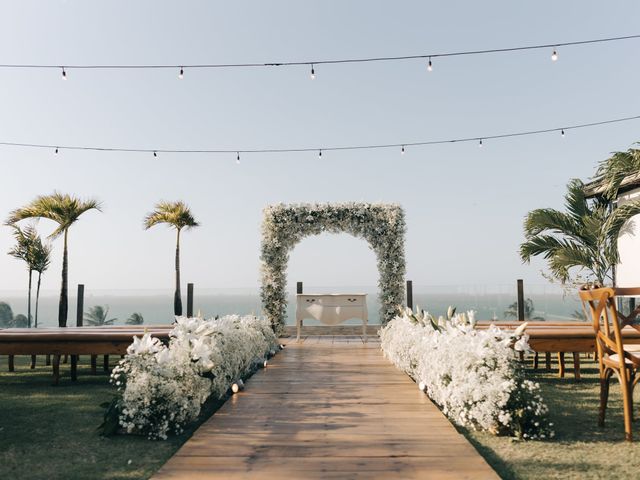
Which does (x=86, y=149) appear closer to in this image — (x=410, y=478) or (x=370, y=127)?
(x=370, y=127)

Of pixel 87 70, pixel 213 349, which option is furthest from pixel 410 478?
pixel 87 70

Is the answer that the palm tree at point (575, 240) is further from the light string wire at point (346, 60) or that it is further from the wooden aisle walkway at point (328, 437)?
the wooden aisle walkway at point (328, 437)

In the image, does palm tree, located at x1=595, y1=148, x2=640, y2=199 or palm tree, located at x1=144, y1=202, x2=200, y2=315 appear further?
palm tree, located at x1=144, y1=202, x2=200, y2=315

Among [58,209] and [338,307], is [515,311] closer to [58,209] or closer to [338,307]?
[338,307]

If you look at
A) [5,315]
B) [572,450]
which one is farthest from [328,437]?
[5,315]

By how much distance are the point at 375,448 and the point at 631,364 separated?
1934mm

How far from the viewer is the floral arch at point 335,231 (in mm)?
10641

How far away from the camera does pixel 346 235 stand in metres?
10.8

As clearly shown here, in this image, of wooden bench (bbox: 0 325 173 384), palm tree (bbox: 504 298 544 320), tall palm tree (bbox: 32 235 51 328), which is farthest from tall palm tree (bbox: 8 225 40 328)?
palm tree (bbox: 504 298 544 320)

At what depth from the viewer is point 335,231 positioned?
1081cm

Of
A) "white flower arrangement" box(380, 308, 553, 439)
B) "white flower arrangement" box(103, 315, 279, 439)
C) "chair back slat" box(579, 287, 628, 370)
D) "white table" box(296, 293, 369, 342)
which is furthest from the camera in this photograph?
"white table" box(296, 293, 369, 342)

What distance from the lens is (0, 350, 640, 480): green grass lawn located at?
2.87 m

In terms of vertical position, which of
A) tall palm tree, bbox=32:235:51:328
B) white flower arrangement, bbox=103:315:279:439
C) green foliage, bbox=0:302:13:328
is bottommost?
green foliage, bbox=0:302:13:328

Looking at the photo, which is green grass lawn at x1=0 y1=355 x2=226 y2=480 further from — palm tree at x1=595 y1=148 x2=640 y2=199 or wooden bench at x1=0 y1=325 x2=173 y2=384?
palm tree at x1=595 y1=148 x2=640 y2=199
